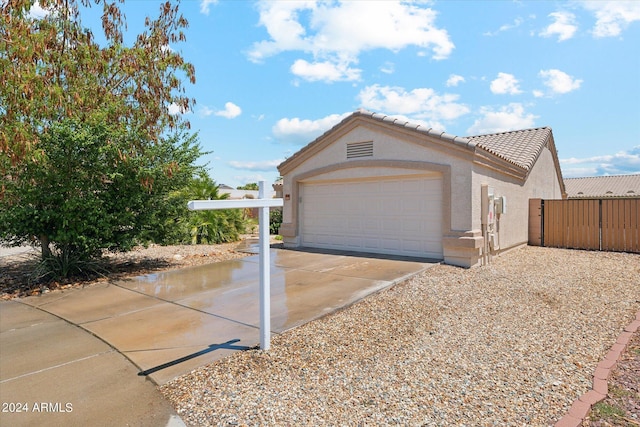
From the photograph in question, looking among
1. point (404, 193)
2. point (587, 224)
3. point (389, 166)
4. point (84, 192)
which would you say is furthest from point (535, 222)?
point (84, 192)

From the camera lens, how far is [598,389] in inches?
140

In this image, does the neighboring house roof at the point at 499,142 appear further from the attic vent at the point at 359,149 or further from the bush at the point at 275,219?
the bush at the point at 275,219

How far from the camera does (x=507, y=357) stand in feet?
13.7

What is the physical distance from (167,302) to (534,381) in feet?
17.8

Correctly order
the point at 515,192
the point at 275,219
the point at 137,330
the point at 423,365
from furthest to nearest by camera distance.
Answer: the point at 275,219
the point at 515,192
the point at 137,330
the point at 423,365

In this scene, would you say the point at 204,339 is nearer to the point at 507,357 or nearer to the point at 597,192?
the point at 507,357

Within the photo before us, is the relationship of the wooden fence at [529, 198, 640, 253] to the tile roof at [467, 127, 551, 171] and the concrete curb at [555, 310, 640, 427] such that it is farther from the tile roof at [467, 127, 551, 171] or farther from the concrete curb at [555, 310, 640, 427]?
the concrete curb at [555, 310, 640, 427]

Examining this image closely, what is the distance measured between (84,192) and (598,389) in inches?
349

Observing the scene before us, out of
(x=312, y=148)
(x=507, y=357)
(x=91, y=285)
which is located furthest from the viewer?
(x=312, y=148)

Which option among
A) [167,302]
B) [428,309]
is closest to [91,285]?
[167,302]

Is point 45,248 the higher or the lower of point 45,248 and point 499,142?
the lower

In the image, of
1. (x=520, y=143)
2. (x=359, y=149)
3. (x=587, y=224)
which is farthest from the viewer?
(x=520, y=143)

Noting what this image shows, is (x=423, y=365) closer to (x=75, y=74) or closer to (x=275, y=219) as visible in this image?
(x=75, y=74)

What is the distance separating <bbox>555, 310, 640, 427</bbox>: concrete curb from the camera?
307cm
